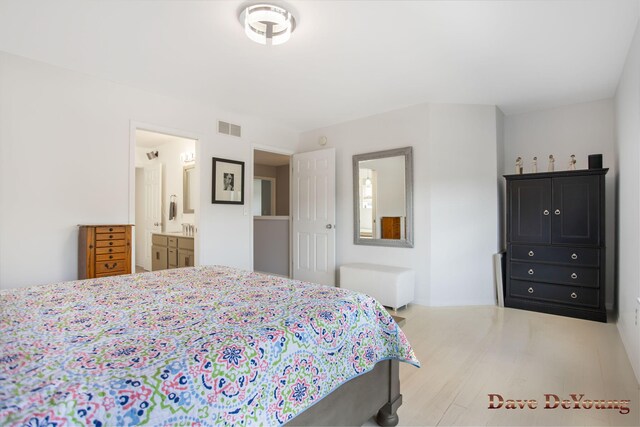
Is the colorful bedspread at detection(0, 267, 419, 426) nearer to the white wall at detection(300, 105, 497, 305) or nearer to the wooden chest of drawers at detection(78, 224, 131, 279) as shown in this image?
the wooden chest of drawers at detection(78, 224, 131, 279)

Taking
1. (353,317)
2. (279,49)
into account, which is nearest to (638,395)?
(353,317)

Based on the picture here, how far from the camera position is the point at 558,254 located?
3576 millimetres

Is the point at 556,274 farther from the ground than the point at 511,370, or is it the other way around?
the point at 556,274

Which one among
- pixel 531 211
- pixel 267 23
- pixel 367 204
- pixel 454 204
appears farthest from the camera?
pixel 367 204

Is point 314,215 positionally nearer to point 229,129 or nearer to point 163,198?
point 229,129

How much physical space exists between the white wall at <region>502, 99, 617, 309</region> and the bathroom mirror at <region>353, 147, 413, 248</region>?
1.46 m

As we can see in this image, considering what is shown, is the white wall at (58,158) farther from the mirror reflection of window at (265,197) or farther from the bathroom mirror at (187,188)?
the mirror reflection of window at (265,197)

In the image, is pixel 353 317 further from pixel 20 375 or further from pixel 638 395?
pixel 638 395

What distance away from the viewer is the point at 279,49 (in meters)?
2.70

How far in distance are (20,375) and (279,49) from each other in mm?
2586

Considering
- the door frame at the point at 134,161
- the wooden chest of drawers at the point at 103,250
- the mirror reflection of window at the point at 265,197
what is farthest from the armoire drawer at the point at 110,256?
the mirror reflection of window at the point at 265,197

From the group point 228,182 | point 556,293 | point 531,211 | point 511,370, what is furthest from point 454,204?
point 228,182

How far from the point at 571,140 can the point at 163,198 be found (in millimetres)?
6220

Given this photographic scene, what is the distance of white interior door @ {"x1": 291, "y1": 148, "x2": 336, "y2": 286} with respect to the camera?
475 cm
